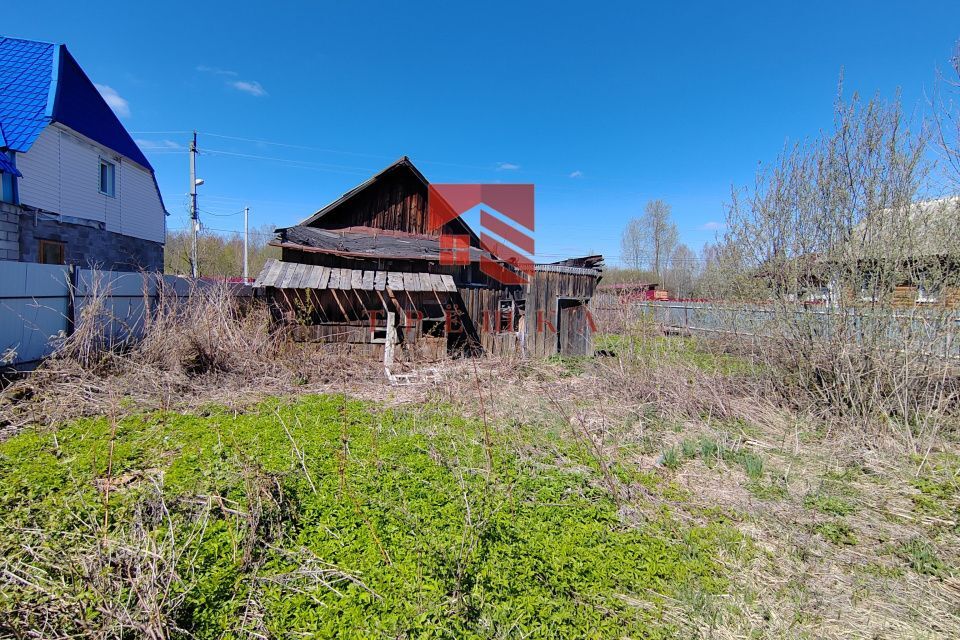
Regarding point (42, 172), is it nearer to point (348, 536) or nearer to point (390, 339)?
point (390, 339)

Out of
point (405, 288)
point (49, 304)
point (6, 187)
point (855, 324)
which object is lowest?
point (855, 324)

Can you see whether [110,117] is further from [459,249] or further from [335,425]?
[335,425]

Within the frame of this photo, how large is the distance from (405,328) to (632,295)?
5.27 metres

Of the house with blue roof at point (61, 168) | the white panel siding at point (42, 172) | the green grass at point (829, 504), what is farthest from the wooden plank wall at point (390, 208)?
the green grass at point (829, 504)

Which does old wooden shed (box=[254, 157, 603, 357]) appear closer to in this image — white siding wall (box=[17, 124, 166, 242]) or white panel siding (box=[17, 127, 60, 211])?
white panel siding (box=[17, 127, 60, 211])

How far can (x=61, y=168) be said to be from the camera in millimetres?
11500

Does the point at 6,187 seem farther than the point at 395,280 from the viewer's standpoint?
Yes

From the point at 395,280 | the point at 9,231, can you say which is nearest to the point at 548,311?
the point at 395,280

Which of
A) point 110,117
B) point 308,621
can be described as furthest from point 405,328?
point 110,117

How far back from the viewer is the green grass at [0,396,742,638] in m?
2.17

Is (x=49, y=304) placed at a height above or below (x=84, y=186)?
below

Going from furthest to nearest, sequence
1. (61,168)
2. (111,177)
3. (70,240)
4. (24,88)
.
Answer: (111,177), (70,240), (61,168), (24,88)

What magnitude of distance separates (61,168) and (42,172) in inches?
31.8

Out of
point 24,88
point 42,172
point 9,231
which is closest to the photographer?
point 9,231
